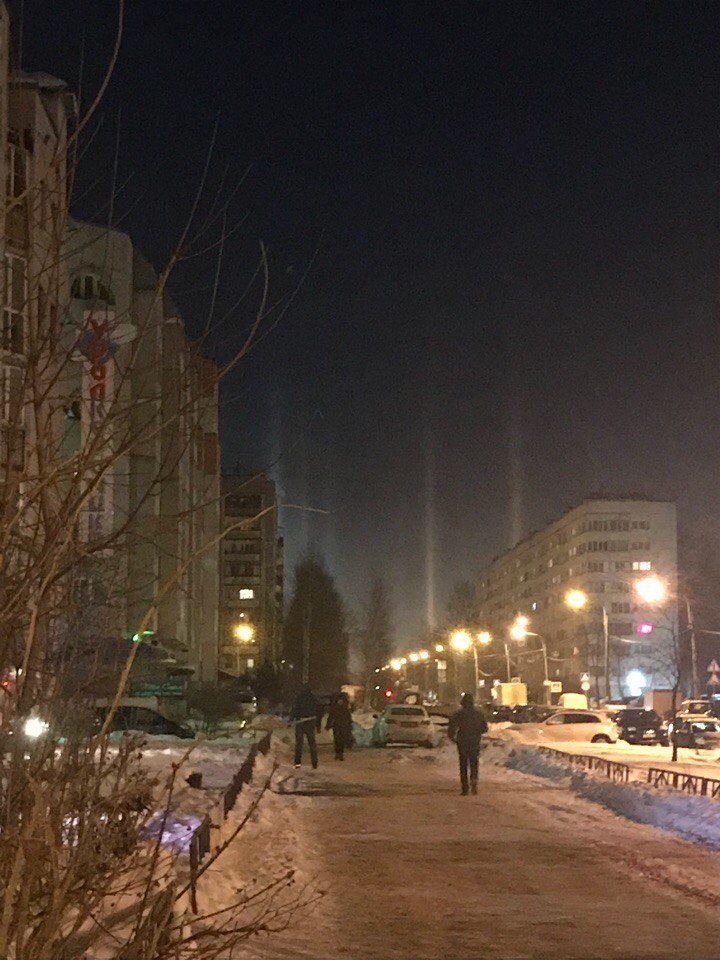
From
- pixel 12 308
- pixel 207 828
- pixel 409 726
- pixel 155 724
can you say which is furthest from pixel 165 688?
pixel 12 308

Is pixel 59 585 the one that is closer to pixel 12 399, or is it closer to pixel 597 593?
pixel 12 399

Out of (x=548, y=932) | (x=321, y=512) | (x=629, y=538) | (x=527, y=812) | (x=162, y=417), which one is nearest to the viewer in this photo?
(x=162, y=417)

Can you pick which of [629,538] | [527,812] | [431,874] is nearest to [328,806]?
[527,812]

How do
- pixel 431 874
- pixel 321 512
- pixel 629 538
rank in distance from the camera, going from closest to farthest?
pixel 321 512, pixel 431 874, pixel 629 538

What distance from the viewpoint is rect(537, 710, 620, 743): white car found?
45750 mm

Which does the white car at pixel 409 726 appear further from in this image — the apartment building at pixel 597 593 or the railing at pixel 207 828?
the apartment building at pixel 597 593

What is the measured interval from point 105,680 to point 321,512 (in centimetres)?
135

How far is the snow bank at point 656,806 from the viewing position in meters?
15.2

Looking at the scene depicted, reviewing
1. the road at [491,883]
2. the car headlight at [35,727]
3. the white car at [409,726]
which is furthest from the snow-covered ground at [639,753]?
the car headlight at [35,727]

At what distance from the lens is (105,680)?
5750mm

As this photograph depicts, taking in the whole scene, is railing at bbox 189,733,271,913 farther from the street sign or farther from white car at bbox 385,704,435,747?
white car at bbox 385,704,435,747

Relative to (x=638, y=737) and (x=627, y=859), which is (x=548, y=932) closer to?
(x=627, y=859)

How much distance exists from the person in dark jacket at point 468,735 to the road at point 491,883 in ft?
2.47

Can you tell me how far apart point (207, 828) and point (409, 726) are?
2880 cm
